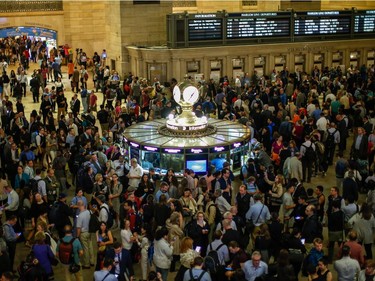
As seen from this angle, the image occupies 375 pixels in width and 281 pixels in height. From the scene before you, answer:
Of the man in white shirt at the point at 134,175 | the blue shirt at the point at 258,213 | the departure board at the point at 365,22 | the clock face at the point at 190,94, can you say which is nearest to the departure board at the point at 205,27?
the departure board at the point at 365,22

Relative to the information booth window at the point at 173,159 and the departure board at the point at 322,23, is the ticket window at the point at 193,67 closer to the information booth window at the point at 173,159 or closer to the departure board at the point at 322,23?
the departure board at the point at 322,23

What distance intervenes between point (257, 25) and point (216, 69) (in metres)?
2.45

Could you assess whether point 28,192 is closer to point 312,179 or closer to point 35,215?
point 35,215

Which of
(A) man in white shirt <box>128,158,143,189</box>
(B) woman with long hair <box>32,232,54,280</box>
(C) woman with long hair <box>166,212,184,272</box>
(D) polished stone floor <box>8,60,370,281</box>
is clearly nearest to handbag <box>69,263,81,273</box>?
(B) woman with long hair <box>32,232,54,280</box>

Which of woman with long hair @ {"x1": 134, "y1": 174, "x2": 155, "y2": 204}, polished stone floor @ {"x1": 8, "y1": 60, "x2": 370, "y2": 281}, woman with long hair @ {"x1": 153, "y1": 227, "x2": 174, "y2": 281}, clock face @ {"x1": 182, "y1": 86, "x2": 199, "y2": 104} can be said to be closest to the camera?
woman with long hair @ {"x1": 153, "y1": 227, "x2": 174, "y2": 281}

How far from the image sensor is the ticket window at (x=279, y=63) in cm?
2745

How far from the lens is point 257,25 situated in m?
26.6

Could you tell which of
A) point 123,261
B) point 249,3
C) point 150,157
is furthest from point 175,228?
point 249,3

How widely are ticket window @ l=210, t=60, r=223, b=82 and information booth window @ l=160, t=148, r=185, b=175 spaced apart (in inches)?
435

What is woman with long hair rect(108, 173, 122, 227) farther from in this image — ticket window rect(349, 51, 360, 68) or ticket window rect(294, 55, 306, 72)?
ticket window rect(349, 51, 360, 68)

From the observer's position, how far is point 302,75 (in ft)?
86.5

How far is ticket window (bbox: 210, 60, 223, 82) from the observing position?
1033 inches

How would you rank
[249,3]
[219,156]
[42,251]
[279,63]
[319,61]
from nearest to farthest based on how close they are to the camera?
[42,251] → [219,156] → [279,63] → [319,61] → [249,3]

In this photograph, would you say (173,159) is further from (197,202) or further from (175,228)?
(175,228)
